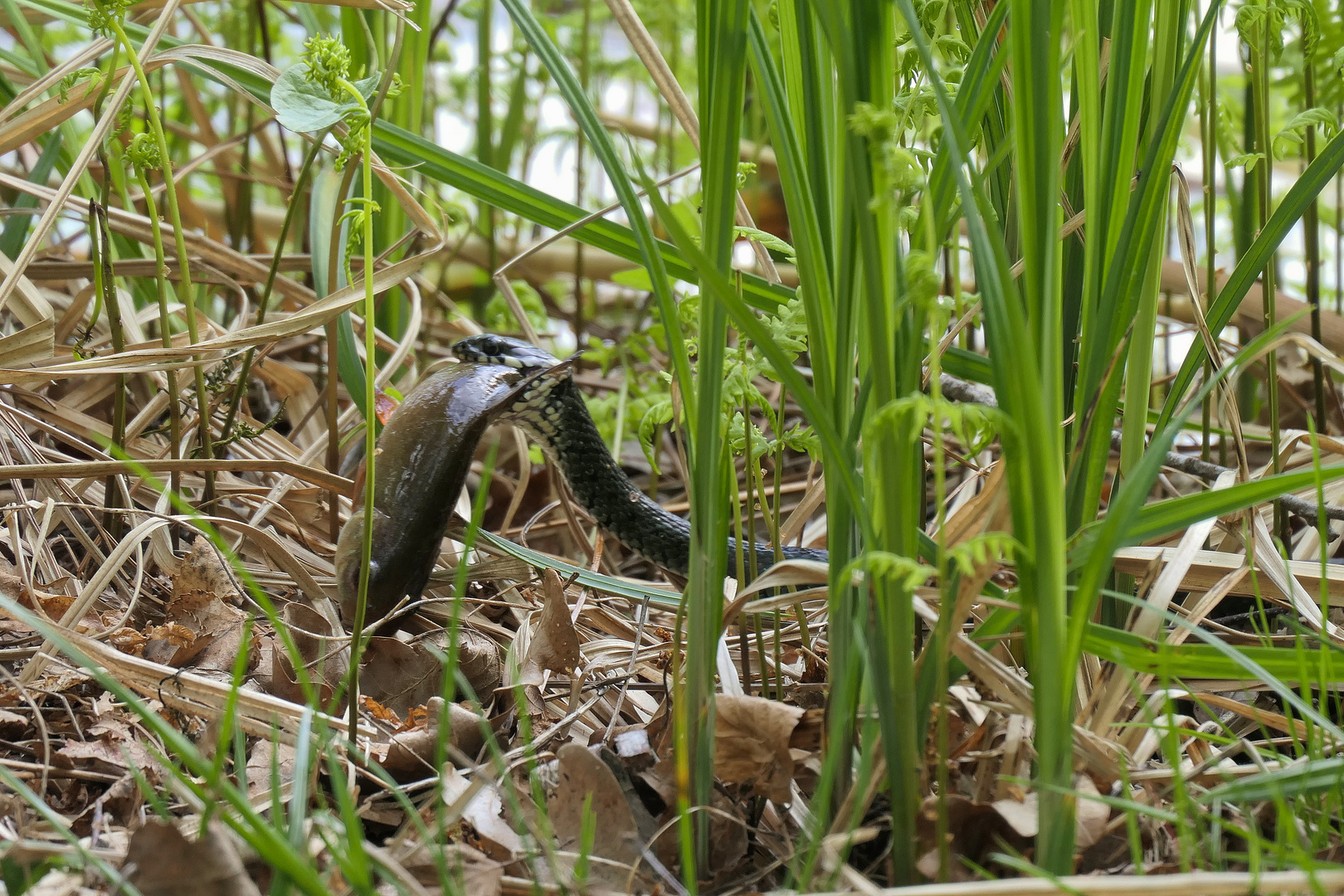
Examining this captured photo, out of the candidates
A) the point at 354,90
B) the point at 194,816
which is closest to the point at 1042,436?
the point at 354,90

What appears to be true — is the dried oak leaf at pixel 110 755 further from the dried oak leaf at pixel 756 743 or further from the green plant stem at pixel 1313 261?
the green plant stem at pixel 1313 261

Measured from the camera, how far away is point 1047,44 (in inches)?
26.8

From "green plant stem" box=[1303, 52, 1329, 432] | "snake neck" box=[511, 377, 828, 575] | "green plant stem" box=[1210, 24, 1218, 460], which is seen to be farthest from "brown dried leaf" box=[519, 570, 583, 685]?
"green plant stem" box=[1303, 52, 1329, 432]

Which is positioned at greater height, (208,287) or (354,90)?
(354,90)

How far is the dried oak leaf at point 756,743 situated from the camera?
858 mm

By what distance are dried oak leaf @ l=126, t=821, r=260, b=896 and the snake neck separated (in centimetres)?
74

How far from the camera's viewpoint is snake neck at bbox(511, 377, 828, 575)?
1386 millimetres

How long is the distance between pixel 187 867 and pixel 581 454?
2.74 feet

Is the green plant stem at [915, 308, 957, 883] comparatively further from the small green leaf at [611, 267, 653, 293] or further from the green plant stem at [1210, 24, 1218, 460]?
the small green leaf at [611, 267, 653, 293]

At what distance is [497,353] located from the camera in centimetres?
133

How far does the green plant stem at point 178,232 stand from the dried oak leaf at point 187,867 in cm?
64

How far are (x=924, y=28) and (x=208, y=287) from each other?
1753mm

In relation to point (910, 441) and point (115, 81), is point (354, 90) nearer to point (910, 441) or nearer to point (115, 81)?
point (910, 441)

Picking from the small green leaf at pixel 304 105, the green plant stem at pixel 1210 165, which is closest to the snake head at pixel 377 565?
the small green leaf at pixel 304 105
